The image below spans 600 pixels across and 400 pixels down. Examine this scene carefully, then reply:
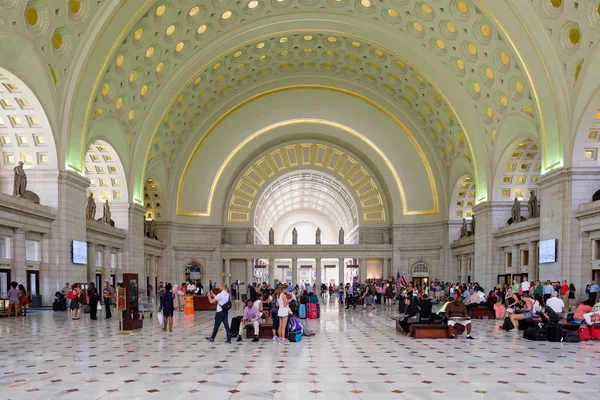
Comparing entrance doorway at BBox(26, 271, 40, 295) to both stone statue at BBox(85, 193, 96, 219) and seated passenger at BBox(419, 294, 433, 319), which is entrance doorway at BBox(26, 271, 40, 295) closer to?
stone statue at BBox(85, 193, 96, 219)

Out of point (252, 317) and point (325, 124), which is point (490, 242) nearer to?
point (325, 124)

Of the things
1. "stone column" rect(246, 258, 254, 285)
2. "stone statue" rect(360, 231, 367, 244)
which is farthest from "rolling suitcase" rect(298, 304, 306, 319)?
"stone statue" rect(360, 231, 367, 244)

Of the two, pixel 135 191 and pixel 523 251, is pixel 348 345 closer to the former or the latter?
pixel 523 251

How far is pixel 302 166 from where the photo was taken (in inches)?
1666

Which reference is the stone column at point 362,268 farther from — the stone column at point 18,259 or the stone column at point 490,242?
the stone column at point 18,259

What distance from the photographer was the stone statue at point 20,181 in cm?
2106

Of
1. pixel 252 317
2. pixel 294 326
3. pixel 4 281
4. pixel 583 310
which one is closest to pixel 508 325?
pixel 583 310

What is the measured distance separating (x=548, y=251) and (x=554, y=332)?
10030 mm

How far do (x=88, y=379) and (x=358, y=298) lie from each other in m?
21.8

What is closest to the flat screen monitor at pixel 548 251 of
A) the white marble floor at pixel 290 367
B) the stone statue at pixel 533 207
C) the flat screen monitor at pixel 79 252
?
the stone statue at pixel 533 207

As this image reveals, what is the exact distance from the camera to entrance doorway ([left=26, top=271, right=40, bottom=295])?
2191cm

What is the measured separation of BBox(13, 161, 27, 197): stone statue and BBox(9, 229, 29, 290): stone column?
1552 mm

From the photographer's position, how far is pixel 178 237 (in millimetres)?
39469

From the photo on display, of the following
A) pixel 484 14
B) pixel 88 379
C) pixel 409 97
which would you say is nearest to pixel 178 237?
pixel 409 97
